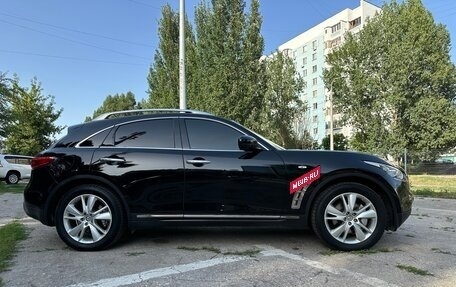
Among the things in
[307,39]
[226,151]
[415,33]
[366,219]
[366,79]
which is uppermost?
[307,39]

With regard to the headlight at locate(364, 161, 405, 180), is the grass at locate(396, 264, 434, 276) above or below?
below

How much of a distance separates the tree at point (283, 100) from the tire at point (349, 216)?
83.9 ft

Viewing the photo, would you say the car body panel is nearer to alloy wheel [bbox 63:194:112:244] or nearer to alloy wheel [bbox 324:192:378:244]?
alloy wheel [bbox 63:194:112:244]

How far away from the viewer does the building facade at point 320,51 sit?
73875 millimetres

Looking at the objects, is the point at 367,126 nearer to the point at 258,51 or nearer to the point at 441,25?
the point at 441,25

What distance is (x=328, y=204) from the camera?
5.02m

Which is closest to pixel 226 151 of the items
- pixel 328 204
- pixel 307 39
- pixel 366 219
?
pixel 328 204

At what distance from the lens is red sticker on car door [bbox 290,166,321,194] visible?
5.04 meters

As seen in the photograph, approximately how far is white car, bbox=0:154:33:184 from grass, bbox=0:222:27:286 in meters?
17.8

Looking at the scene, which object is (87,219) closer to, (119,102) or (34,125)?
(34,125)

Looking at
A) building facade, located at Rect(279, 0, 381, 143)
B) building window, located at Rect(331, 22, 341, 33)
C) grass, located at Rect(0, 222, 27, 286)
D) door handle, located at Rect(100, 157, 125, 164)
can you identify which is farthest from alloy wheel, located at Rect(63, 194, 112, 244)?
building window, located at Rect(331, 22, 341, 33)

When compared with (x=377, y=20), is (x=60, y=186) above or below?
below

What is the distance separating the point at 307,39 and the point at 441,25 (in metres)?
52.3

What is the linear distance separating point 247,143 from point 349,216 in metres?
1.45
